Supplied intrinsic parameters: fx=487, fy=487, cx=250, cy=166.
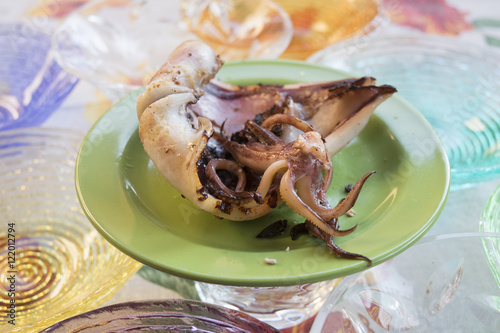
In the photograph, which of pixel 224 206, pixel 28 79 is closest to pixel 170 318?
pixel 224 206

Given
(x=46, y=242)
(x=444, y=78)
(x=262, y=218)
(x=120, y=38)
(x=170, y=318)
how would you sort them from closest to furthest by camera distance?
(x=170, y=318) < (x=262, y=218) < (x=46, y=242) < (x=444, y=78) < (x=120, y=38)

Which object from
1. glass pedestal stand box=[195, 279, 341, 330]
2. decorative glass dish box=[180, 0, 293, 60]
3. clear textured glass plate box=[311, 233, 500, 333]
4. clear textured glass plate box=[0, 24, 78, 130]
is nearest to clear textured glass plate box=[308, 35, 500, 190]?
decorative glass dish box=[180, 0, 293, 60]

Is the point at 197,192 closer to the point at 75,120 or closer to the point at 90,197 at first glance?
the point at 90,197

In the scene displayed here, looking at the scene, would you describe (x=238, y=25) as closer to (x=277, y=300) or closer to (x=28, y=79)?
(x=28, y=79)

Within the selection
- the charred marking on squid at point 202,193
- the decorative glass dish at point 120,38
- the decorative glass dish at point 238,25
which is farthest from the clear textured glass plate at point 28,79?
the charred marking on squid at point 202,193

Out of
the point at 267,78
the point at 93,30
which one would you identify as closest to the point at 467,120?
the point at 267,78

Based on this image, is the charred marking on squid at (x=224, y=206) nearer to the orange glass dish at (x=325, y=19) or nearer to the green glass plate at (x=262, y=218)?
the green glass plate at (x=262, y=218)
